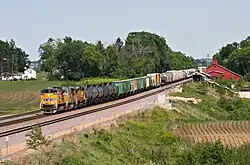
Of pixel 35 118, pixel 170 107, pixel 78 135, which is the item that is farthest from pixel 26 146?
pixel 170 107

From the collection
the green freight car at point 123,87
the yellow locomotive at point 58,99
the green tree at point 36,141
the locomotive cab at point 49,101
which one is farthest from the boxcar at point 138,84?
the green tree at point 36,141

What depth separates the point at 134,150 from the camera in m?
36.3

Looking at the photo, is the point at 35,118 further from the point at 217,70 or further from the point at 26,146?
the point at 217,70

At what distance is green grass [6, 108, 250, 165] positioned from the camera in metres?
27.4

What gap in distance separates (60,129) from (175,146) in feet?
35.0

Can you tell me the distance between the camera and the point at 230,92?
108 m

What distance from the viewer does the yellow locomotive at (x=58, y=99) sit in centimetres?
4844

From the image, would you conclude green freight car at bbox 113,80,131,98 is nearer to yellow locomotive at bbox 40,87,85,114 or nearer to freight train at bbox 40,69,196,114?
freight train at bbox 40,69,196,114

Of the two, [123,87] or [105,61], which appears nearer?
[123,87]

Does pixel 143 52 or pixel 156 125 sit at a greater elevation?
pixel 143 52

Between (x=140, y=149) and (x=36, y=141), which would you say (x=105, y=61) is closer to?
(x=140, y=149)

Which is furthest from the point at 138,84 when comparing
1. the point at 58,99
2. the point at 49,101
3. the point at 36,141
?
the point at 36,141

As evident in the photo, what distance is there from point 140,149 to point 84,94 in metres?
21.0

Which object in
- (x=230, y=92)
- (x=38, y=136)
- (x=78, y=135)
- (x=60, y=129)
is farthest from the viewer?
(x=230, y=92)
